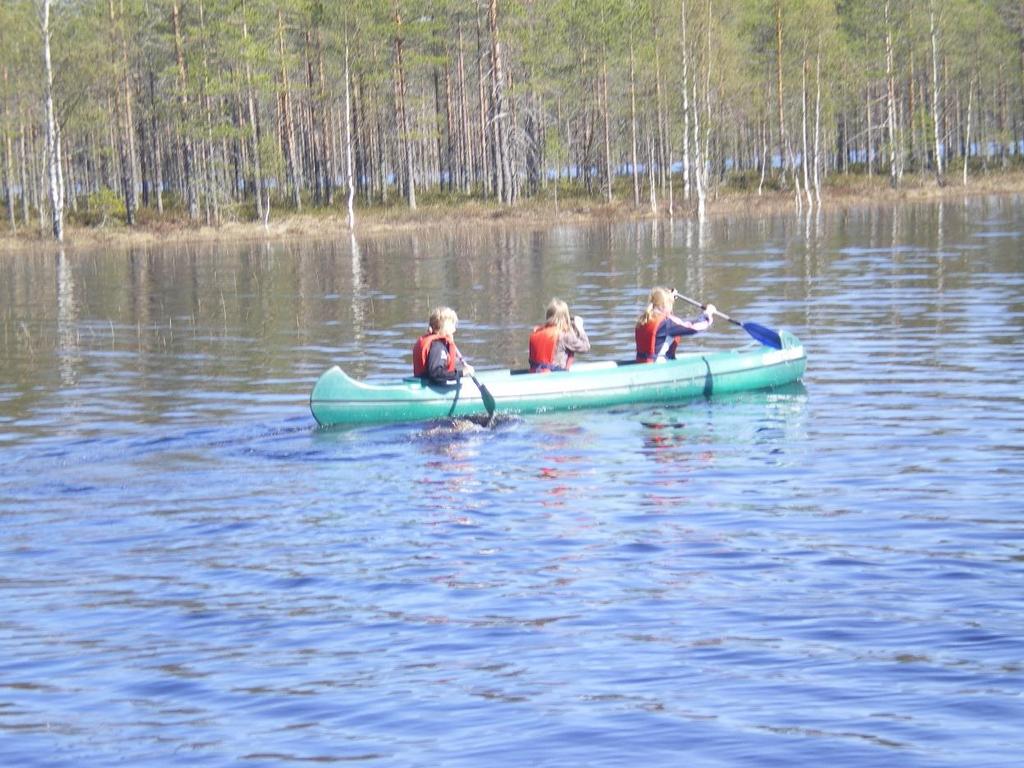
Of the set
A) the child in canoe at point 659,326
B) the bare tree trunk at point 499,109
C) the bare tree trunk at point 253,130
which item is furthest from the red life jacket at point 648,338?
the bare tree trunk at point 499,109

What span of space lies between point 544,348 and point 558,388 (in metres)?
0.63

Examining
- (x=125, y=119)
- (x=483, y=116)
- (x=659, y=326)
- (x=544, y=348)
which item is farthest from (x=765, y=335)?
(x=483, y=116)

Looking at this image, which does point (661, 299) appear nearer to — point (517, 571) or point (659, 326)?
point (659, 326)

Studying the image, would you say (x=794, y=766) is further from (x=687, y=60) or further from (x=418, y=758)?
(x=687, y=60)

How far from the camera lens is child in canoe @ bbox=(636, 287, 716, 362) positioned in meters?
18.3

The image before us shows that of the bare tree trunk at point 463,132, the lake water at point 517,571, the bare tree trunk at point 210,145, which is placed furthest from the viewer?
the bare tree trunk at point 463,132

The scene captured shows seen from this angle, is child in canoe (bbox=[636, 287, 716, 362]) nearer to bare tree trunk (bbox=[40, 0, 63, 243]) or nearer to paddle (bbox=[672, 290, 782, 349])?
paddle (bbox=[672, 290, 782, 349])

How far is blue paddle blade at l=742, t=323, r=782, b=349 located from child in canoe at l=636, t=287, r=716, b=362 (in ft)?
2.26

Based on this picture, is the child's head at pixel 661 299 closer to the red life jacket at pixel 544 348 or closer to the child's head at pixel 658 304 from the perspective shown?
the child's head at pixel 658 304

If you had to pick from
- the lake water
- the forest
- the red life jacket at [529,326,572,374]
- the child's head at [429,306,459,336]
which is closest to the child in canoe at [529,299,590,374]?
the red life jacket at [529,326,572,374]

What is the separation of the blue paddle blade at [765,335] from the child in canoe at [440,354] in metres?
4.26

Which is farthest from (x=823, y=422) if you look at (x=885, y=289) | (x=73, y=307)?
(x=73, y=307)

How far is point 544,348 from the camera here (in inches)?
701

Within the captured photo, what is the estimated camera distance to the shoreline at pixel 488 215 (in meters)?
59.3
